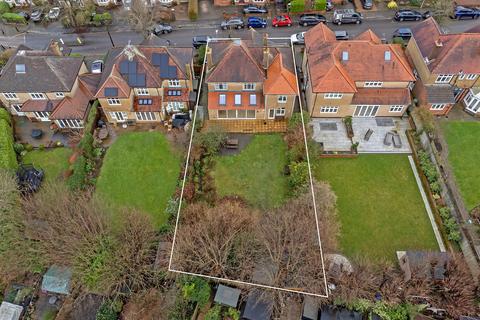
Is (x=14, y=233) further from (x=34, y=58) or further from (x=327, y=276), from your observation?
(x=327, y=276)

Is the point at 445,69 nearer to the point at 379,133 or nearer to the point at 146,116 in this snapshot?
the point at 379,133

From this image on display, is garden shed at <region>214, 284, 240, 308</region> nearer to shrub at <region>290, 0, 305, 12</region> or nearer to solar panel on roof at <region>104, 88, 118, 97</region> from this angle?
solar panel on roof at <region>104, 88, 118, 97</region>

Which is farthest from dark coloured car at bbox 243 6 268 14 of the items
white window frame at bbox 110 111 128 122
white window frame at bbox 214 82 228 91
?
white window frame at bbox 110 111 128 122

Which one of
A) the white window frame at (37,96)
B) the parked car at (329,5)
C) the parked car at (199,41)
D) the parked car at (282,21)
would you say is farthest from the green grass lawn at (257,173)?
the parked car at (329,5)

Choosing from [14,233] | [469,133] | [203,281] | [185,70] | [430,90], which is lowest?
[203,281]

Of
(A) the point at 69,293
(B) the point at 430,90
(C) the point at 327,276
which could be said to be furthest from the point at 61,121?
(B) the point at 430,90

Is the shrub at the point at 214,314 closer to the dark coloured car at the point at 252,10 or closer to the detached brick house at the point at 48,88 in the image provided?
the detached brick house at the point at 48,88
